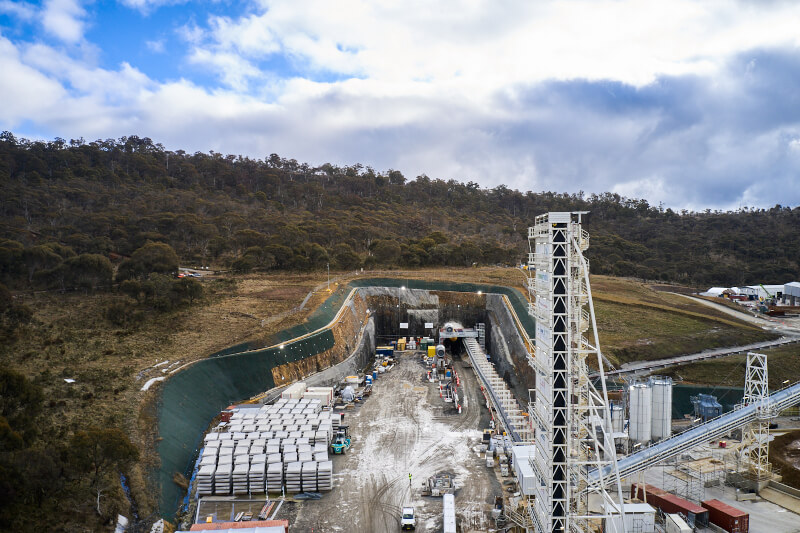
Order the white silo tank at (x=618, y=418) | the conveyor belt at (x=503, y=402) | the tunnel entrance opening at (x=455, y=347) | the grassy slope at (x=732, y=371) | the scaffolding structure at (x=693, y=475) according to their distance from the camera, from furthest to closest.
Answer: the tunnel entrance opening at (x=455, y=347) < the grassy slope at (x=732, y=371) < the white silo tank at (x=618, y=418) < the conveyor belt at (x=503, y=402) < the scaffolding structure at (x=693, y=475)

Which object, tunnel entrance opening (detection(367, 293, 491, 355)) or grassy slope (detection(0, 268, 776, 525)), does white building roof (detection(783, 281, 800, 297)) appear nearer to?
grassy slope (detection(0, 268, 776, 525))

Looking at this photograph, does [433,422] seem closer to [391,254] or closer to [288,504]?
[288,504]

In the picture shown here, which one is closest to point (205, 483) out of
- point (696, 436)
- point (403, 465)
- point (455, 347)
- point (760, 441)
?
point (403, 465)

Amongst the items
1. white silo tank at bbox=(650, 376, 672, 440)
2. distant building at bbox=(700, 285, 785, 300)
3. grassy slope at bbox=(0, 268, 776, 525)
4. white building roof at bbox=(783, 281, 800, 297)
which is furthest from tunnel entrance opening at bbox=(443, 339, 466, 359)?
white building roof at bbox=(783, 281, 800, 297)

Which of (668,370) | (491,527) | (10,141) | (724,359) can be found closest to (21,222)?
(10,141)

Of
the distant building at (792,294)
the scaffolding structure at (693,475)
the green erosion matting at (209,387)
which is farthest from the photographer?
the distant building at (792,294)

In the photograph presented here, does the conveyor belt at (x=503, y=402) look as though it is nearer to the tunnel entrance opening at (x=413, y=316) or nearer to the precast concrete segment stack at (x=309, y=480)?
the precast concrete segment stack at (x=309, y=480)

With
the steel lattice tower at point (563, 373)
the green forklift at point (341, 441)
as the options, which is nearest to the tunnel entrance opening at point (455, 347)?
the green forklift at point (341, 441)
